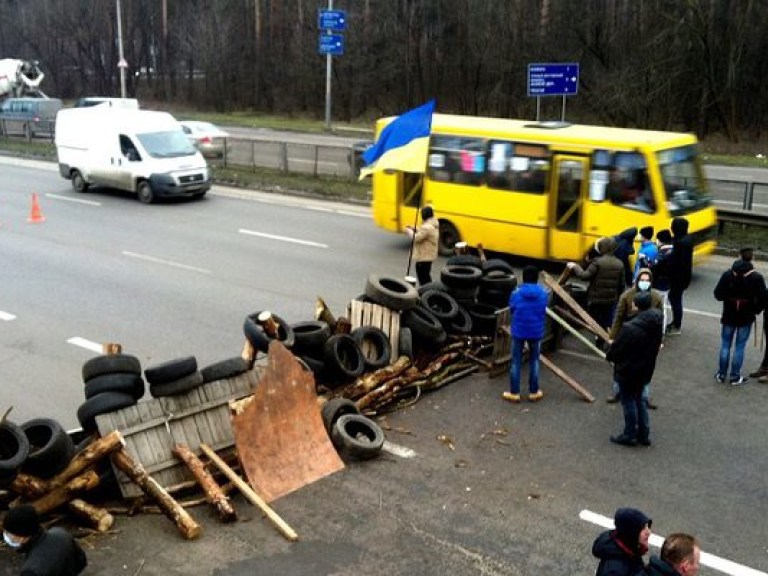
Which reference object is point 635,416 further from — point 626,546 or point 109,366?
point 109,366

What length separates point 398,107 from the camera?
5488cm

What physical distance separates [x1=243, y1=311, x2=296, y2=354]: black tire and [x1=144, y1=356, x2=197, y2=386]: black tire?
938mm

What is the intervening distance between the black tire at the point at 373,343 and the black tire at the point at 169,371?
2.37m

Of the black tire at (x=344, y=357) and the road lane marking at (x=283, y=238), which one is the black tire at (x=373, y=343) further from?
the road lane marking at (x=283, y=238)

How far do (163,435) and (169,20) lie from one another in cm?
6802

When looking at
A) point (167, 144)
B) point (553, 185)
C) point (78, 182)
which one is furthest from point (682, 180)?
point (78, 182)

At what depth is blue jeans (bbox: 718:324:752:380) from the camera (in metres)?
9.88

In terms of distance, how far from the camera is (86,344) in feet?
38.3

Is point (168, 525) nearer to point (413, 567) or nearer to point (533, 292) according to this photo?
point (413, 567)

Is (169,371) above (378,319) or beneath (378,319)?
above

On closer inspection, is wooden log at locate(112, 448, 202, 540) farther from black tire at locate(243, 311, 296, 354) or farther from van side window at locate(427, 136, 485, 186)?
van side window at locate(427, 136, 485, 186)

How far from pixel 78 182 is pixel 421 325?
18.0 m

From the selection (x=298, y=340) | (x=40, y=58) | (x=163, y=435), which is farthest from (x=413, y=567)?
(x=40, y=58)

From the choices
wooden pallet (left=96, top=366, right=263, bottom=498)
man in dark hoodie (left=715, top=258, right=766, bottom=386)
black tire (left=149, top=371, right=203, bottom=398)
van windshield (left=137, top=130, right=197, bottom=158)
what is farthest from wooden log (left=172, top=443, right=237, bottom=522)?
van windshield (left=137, top=130, right=197, bottom=158)
